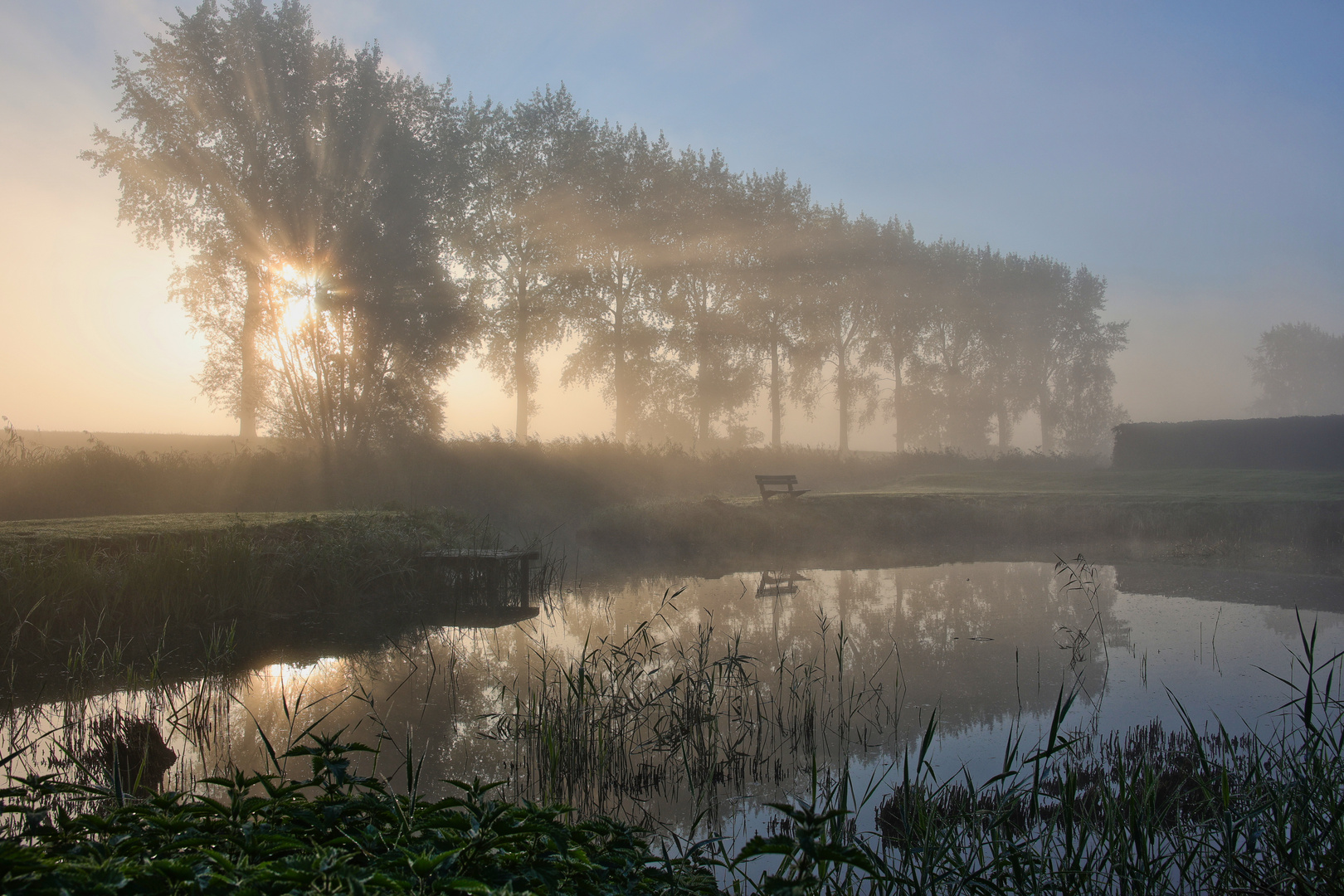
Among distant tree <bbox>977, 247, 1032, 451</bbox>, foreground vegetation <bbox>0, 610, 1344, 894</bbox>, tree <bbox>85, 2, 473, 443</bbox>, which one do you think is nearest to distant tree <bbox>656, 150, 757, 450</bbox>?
tree <bbox>85, 2, 473, 443</bbox>

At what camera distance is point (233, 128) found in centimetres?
1855

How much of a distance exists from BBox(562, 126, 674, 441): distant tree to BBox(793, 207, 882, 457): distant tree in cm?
749

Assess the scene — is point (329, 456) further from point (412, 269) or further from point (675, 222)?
point (675, 222)

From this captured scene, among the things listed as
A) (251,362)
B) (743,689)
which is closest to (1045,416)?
(251,362)

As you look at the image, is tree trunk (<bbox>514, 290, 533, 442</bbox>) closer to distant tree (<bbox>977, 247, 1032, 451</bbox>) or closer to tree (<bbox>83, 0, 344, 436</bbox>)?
tree (<bbox>83, 0, 344, 436</bbox>)

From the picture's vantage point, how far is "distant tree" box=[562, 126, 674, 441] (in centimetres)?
2877

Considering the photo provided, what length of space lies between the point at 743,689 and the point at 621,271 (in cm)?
2618

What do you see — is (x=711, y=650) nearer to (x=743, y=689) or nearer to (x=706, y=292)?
(x=743, y=689)

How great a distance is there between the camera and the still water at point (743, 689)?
14.0ft

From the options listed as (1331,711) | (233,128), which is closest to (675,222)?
(233,128)

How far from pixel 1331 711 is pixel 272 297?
2113 centimetres

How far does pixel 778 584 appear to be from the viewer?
11109mm

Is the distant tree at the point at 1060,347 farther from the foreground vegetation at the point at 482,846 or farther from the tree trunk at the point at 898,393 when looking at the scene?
the foreground vegetation at the point at 482,846

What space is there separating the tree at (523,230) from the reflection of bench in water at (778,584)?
57.4 feet
